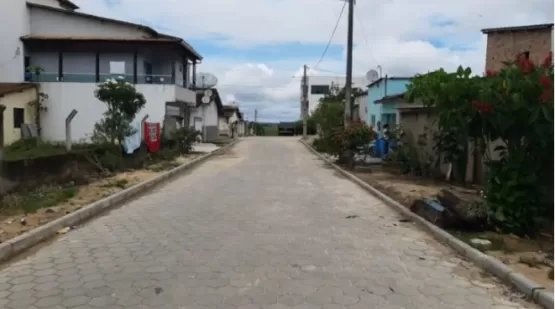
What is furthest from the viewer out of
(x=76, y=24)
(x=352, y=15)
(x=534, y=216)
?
(x=76, y=24)

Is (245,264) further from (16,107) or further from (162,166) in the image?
(16,107)

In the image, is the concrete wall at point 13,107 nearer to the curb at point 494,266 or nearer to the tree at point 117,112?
the tree at point 117,112

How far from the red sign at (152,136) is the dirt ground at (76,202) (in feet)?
12.1

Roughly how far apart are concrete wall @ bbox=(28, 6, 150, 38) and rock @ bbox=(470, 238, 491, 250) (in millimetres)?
28461

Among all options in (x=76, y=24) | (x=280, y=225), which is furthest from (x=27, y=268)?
(x=76, y=24)

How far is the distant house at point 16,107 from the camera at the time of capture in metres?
24.9

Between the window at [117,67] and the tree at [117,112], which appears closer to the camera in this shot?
the tree at [117,112]

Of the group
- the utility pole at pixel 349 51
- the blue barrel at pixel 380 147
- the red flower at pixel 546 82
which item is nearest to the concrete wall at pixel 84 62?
the utility pole at pixel 349 51

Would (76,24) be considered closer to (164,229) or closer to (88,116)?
(88,116)

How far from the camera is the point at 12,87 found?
2603 centimetres

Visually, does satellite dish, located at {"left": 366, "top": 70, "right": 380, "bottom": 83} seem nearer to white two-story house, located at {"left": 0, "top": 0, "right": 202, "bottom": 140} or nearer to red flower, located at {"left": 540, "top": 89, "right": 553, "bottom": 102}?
white two-story house, located at {"left": 0, "top": 0, "right": 202, "bottom": 140}

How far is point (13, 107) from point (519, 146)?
78.7 feet

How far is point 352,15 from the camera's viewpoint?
2286 centimetres

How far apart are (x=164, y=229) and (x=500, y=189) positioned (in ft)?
16.5
